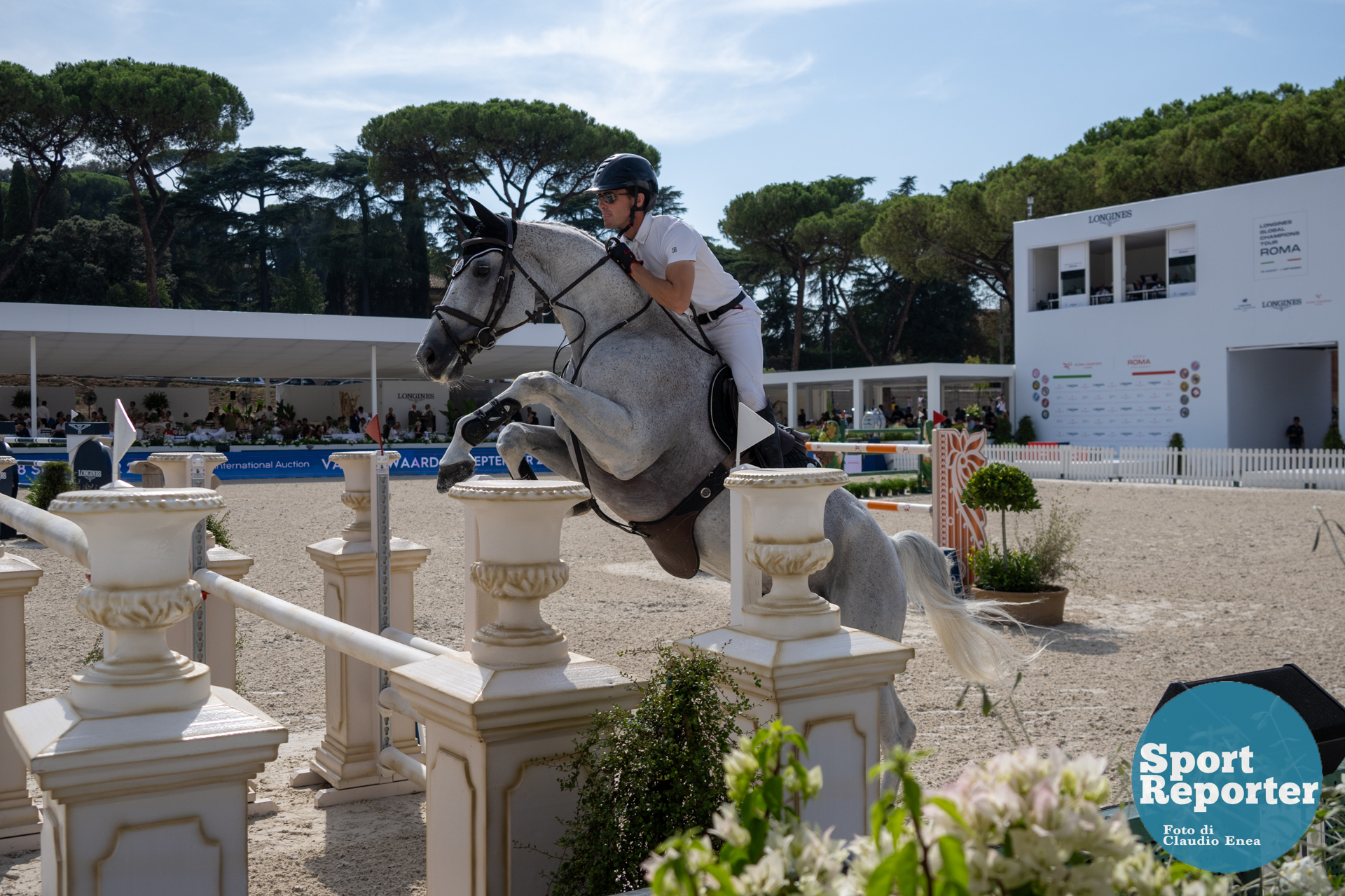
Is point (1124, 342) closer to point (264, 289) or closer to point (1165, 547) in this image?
point (1165, 547)

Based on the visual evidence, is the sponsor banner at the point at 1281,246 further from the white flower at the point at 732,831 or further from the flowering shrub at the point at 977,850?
the white flower at the point at 732,831

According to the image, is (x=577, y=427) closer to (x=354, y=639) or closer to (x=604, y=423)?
(x=604, y=423)

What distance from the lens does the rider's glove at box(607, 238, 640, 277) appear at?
3098 mm

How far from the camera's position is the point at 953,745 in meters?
4.13

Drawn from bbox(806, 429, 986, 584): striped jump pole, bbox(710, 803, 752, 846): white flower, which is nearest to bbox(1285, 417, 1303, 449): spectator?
bbox(806, 429, 986, 584): striped jump pole

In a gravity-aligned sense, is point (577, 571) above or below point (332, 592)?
below

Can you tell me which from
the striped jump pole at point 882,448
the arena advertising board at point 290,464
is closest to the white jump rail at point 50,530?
the striped jump pole at point 882,448

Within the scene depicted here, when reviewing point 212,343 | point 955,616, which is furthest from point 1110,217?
point 955,616

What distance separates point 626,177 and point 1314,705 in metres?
2.33

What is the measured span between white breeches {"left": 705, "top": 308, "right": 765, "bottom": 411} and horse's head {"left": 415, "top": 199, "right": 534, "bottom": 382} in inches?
26.1

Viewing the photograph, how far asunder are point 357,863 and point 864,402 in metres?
30.5

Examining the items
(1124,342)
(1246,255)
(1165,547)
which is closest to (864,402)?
(1124,342)

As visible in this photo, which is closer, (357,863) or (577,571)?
(357,863)

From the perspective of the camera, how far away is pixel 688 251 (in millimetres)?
2998
